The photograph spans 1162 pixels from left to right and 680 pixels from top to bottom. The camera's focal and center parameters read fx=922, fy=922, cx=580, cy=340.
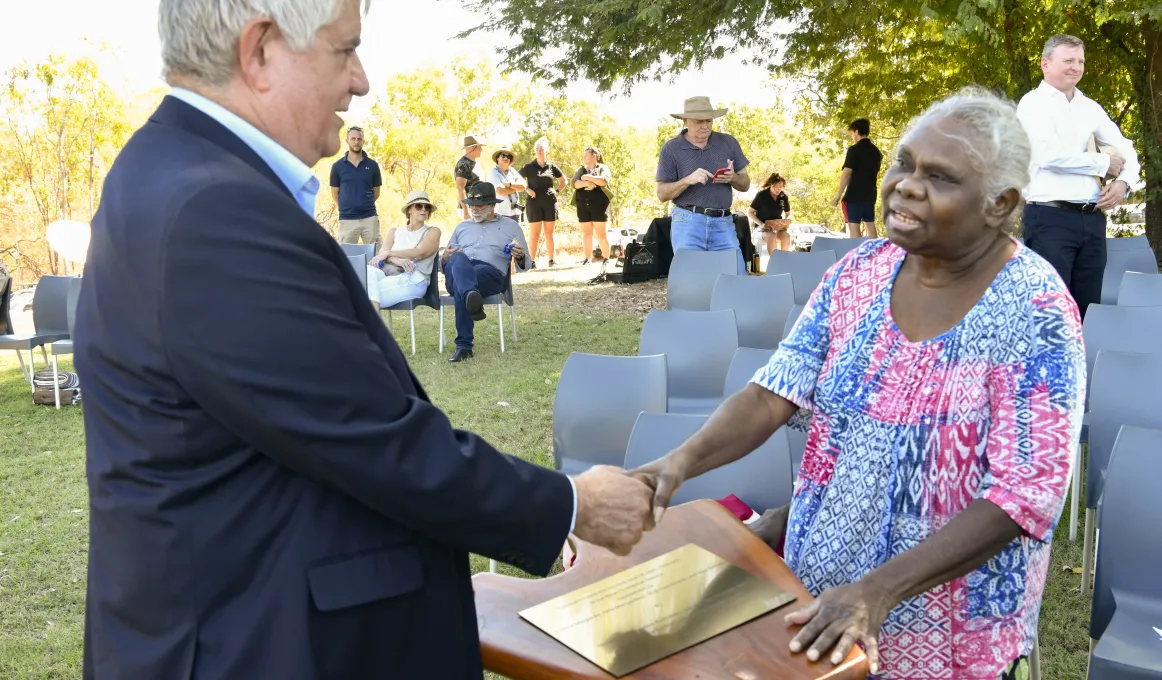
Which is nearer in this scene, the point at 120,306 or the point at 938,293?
the point at 120,306

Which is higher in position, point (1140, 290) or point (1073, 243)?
point (1073, 243)

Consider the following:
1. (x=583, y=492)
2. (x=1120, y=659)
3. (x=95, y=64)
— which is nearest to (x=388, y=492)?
(x=583, y=492)

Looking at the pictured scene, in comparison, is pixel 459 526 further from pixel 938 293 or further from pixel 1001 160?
pixel 1001 160

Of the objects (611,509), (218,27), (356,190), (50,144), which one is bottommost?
(611,509)

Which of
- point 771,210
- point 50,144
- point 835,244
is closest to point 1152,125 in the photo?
point 835,244

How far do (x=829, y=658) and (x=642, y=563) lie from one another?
45cm

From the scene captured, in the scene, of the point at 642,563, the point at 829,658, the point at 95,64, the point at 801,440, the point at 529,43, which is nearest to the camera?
the point at 829,658

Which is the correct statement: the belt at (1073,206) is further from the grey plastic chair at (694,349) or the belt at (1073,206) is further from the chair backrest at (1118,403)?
the chair backrest at (1118,403)

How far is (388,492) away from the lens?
1301 millimetres

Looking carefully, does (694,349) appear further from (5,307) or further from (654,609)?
(5,307)

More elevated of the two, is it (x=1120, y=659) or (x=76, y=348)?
(x=76, y=348)

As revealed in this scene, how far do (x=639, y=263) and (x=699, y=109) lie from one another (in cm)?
574

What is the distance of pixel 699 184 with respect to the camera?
307 inches

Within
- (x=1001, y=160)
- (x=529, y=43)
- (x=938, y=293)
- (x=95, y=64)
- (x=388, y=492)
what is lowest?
(x=388, y=492)
